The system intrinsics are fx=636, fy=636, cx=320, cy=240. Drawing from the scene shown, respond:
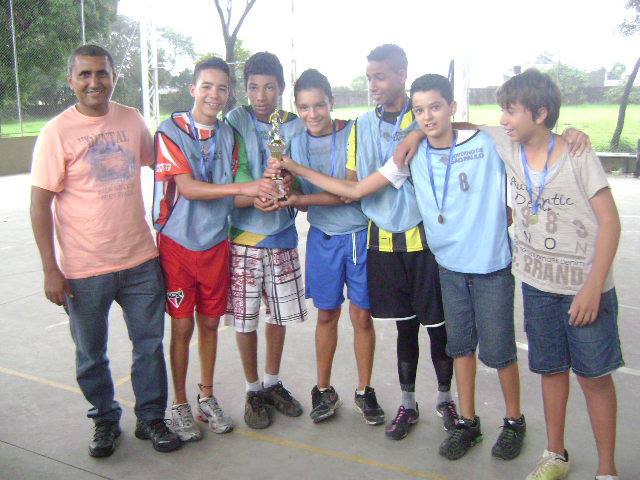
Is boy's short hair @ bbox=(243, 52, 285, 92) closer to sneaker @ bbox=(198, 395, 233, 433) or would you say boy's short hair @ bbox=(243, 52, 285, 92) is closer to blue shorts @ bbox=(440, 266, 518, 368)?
blue shorts @ bbox=(440, 266, 518, 368)

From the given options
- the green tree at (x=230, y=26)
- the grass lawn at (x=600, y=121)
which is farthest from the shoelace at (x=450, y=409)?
the green tree at (x=230, y=26)

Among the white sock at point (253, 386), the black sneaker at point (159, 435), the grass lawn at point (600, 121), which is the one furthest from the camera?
the grass lawn at point (600, 121)

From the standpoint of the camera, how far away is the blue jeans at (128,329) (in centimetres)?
283

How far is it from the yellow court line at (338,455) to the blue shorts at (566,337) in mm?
657

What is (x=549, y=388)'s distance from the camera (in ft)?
8.61

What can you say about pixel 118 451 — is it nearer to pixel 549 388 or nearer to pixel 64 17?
pixel 549 388

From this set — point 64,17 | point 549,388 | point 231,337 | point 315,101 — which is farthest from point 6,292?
point 64,17

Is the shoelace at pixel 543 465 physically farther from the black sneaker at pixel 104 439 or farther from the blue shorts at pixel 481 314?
the black sneaker at pixel 104 439

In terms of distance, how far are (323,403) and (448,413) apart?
24.5 inches

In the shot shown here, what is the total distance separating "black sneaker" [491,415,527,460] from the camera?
2.82 metres

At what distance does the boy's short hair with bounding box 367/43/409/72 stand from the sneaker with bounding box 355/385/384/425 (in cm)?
157

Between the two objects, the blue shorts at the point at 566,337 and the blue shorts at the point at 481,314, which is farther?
the blue shorts at the point at 481,314

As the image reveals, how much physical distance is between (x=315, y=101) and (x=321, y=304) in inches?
38.7

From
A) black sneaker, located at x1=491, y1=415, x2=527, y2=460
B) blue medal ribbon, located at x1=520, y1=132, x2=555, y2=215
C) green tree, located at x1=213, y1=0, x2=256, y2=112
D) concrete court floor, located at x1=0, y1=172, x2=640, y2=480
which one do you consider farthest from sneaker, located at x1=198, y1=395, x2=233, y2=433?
green tree, located at x1=213, y1=0, x2=256, y2=112
